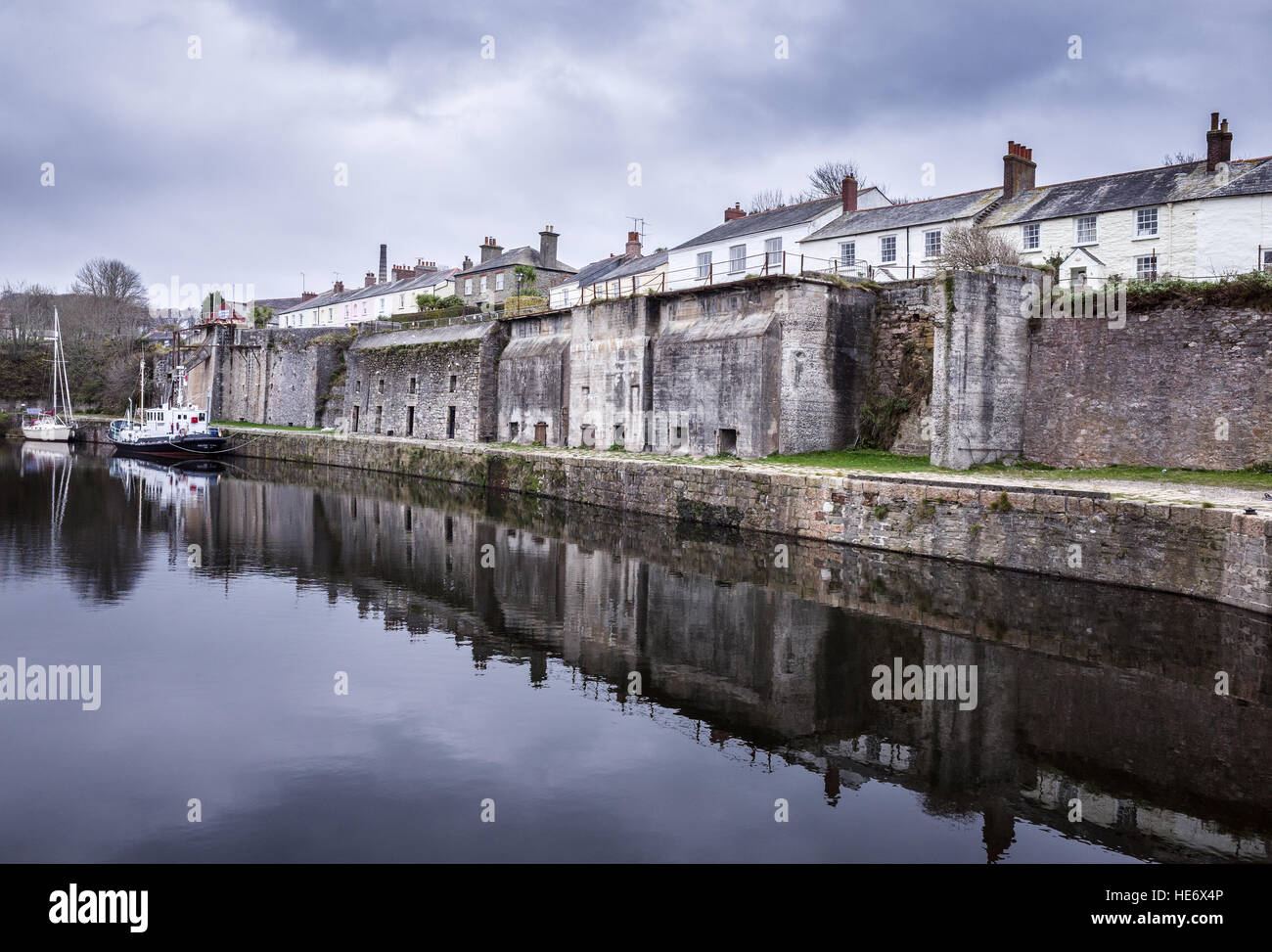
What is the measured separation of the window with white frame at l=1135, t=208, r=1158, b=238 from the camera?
23.6m

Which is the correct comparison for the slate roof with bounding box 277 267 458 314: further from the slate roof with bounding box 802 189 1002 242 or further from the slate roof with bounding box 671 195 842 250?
the slate roof with bounding box 802 189 1002 242

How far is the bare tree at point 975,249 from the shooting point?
2252 centimetres

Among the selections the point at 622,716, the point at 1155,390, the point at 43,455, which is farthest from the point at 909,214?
the point at 43,455

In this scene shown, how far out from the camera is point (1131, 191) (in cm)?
2453

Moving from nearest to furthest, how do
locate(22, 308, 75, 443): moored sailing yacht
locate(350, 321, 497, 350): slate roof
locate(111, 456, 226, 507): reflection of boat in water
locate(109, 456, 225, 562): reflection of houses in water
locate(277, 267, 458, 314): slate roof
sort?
1. locate(109, 456, 225, 562): reflection of houses in water
2. locate(111, 456, 226, 507): reflection of boat in water
3. locate(350, 321, 497, 350): slate roof
4. locate(22, 308, 75, 443): moored sailing yacht
5. locate(277, 267, 458, 314): slate roof

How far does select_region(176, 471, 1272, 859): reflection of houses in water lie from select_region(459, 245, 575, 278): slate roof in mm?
30320

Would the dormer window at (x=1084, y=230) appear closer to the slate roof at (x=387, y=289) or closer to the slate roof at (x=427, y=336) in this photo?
the slate roof at (x=427, y=336)

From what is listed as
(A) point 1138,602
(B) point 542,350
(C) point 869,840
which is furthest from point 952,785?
(B) point 542,350

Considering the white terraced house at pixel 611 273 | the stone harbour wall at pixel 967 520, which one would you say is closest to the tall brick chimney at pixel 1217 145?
the stone harbour wall at pixel 967 520

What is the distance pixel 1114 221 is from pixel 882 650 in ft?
60.5

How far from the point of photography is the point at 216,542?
18562mm

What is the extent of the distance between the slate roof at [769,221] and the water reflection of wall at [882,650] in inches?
644

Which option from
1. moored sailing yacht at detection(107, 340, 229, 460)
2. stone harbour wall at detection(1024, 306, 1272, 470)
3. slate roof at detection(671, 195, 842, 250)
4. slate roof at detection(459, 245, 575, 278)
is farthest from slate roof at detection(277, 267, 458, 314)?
stone harbour wall at detection(1024, 306, 1272, 470)

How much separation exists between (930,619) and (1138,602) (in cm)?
271
